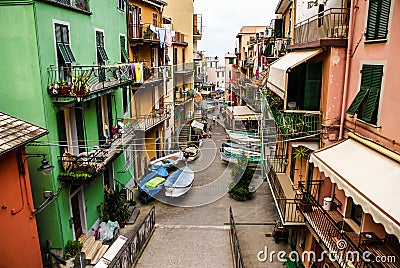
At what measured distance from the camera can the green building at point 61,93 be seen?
1075 centimetres

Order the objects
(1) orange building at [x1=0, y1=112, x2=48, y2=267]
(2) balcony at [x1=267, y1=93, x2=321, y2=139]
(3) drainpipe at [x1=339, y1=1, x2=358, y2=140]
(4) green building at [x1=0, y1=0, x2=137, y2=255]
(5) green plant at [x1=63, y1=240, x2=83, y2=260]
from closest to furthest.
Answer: (1) orange building at [x1=0, y1=112, x2=48, y2=267] < (3) drainpipe at [x1=339, y1=1, x2=358, y2=140] < (4) green building at [x1=0, y1=0, x2=137, y2=255] < (2) balcony at [x1=267, y1=93, x2=321, y2=139] < (5) green plant at [x1=63, y1=240, x2=83, y2=260]

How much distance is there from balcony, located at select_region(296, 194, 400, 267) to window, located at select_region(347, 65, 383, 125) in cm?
311

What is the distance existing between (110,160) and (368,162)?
10822 millimetres

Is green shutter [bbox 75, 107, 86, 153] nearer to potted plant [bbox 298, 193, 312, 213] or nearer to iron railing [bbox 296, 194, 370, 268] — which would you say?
potted plant [bbox 298, 193, 312, 213]

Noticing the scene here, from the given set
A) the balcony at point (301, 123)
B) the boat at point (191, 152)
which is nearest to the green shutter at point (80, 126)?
the balcony at point (301, 123)

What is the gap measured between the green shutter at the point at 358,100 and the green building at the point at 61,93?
889 centimetres

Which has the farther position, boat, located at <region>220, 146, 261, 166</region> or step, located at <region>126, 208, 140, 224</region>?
boat, located at <region>220, 146, 261, 166</region>

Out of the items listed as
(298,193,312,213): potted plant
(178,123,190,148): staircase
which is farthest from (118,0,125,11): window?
(178,123,190,148): staircase

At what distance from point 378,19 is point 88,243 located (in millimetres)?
13596

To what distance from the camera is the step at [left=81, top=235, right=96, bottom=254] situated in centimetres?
1333

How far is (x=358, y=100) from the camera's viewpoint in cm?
923

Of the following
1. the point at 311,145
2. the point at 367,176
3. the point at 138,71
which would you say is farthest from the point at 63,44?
the point at 367,176

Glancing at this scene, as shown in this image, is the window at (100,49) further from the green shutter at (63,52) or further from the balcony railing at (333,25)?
the balcony railing at (333,25)

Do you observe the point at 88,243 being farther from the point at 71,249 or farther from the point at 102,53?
the point at 102,53
